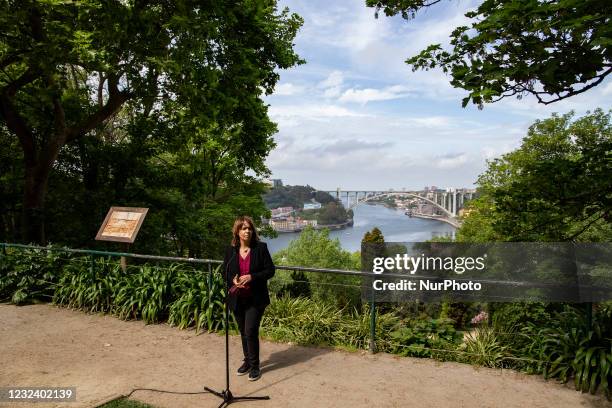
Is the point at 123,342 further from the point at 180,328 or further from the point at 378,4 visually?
the point at 378,4

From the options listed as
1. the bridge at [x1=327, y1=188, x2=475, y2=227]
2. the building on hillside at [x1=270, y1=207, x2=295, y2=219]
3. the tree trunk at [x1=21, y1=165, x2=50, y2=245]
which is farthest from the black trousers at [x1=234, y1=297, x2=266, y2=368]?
the building on hillside at [x1=270, y1=207, x2=295, y2=219]

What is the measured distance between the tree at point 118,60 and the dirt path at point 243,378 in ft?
19.4

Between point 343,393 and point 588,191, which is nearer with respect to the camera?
point 343,393

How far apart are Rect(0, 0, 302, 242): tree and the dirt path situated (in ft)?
19.4

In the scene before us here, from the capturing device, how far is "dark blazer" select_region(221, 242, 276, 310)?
4.70 meters

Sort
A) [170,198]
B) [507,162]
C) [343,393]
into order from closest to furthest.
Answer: [343,393] < [170,198] < [507,162]

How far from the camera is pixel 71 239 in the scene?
1334 cm

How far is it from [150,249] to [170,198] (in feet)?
7.53

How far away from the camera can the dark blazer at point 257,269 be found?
15.4 feet

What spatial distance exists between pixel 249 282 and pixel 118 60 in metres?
8.29

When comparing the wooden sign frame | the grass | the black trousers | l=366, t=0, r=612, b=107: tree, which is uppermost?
l=366, t=0, r=612, b=107: tree

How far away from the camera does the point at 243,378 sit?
4.82m

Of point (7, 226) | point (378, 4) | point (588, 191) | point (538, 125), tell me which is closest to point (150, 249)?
point (7, 226)

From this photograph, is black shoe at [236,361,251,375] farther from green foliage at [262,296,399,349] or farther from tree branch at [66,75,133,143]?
tree branch at [66,75,133,143]
